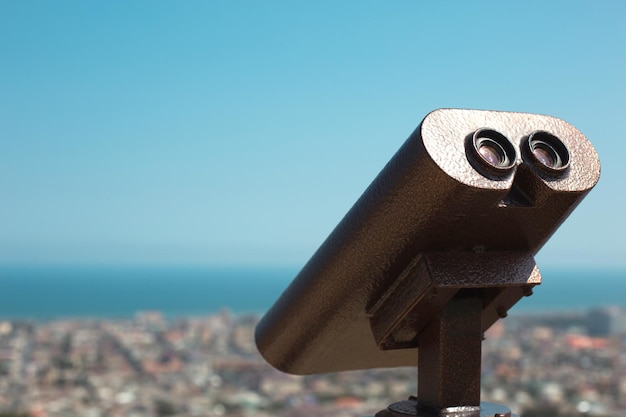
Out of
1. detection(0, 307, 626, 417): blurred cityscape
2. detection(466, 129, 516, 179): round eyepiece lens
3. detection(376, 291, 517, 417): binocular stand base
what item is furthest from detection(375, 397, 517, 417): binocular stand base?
detection(466, 129, 516, 179): round eyepiece lens

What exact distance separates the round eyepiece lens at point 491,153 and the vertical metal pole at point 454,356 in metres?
0.22

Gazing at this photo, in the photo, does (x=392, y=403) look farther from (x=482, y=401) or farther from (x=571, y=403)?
(x=571, y=403)

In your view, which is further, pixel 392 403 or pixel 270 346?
pixel 270 346

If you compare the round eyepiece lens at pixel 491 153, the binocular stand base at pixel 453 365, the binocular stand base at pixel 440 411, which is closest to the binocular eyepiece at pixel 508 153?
the round eyepiece lens at pixel 491 153

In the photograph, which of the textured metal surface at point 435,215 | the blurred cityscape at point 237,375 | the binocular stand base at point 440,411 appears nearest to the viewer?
the textured metal surface at point 435,215

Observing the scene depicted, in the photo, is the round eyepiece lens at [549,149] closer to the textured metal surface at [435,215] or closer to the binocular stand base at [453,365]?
the textured metal surface at [435,215]

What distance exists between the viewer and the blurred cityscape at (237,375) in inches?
126

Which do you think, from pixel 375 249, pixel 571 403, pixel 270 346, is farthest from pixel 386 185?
pixel 571 403

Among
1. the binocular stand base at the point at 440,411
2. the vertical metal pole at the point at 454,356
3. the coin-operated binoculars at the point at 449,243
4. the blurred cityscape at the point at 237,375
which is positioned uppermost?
the blurred cityscape at the point at 237,375

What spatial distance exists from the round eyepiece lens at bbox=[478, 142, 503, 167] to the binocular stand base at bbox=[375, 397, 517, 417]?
1.06ft

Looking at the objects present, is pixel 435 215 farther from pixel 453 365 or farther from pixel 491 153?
pixel 453 365

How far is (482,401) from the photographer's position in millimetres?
1031

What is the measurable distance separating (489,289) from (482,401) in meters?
0.16

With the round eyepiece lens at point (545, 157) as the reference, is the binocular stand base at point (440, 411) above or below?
below
